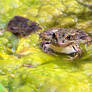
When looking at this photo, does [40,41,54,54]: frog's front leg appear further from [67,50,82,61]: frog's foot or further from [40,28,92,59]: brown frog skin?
[67,50,82,61]: frog's foot

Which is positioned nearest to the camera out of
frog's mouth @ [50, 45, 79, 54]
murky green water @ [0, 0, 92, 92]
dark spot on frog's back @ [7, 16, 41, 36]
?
murky green water @ [0, 0, 92, 92]

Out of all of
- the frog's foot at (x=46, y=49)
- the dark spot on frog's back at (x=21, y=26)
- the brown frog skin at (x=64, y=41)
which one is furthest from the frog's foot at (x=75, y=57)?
the dark spot on frog's back at (x=21, y=26)

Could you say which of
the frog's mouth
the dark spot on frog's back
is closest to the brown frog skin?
the frog's mouth

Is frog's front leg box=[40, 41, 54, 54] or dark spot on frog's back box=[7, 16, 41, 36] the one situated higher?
dark spot on frog's back box=[7, 16, 41, 36]

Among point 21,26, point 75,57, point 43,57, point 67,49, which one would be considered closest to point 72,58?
point 75,57

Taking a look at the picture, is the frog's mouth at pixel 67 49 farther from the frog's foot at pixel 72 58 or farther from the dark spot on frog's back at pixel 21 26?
the dark spot on frog's back at pixel 21 26

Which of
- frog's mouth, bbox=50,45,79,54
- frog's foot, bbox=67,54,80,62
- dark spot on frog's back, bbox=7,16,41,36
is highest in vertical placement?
dark spot on frog's back, bbox=7,16,41,36
